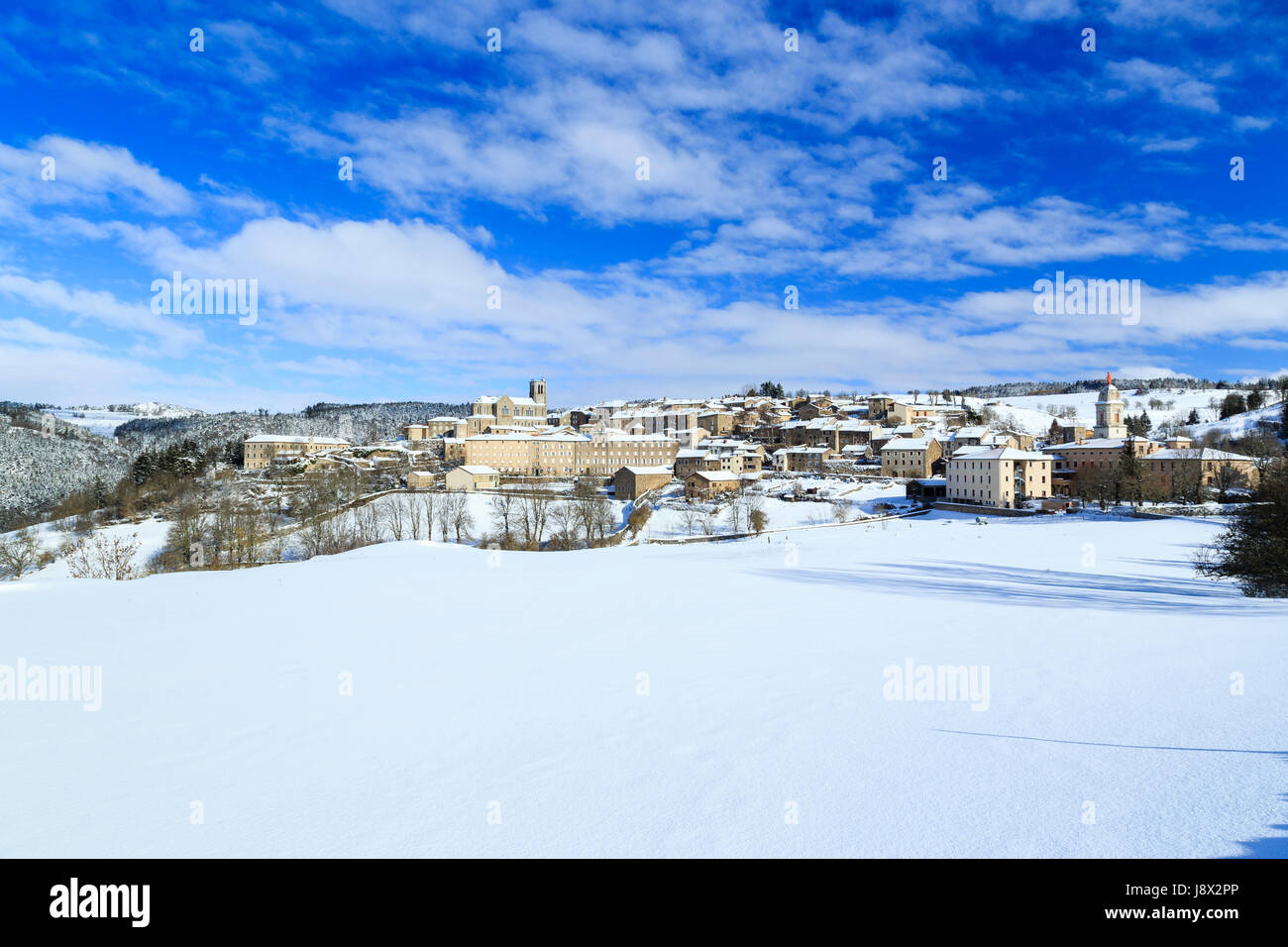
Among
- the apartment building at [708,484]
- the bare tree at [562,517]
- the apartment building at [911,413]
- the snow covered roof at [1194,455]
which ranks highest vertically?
the apartment building at [911,413]

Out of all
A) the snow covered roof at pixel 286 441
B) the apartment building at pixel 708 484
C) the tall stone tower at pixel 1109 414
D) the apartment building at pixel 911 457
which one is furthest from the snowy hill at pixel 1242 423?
the snow covered roof at pixel 286 441

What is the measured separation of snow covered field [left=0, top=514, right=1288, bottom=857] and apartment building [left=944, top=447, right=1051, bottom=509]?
53.7 m

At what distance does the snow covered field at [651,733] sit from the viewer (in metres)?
4.01

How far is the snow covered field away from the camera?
4008mm

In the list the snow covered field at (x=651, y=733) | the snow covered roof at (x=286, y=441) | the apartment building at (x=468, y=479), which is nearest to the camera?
the snow covered field at (x=651, y=733)

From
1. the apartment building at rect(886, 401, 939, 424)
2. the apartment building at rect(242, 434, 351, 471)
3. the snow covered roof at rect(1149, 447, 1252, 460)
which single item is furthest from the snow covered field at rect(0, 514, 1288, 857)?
the apartment building at rect(886, 401, 939, 424)

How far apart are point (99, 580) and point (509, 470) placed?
81935 mm

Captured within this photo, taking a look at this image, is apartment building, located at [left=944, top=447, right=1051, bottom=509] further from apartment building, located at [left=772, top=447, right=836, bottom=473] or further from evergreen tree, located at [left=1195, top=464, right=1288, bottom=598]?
evergreen tree, located at [left=1195, top=464, right=1288, bottom=598]

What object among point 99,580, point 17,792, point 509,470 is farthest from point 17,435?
point 17,792

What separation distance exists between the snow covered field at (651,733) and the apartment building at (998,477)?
5372 centimetres

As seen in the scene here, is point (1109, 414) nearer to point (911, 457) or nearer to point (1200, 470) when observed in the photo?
point (1200, 470)

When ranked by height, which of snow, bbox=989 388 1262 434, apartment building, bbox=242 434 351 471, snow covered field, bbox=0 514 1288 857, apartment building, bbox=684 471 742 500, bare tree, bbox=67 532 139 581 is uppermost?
snow, bbox=989 388 1262 434

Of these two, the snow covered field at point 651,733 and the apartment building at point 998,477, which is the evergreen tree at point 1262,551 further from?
the apartment building at point 998,477
